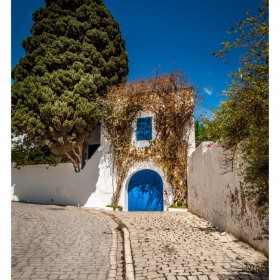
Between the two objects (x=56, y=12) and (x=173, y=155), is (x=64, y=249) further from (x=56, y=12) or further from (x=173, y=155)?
(x=56, y=12)

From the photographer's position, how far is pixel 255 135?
3.07 metres

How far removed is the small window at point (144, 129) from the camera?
13438 mm

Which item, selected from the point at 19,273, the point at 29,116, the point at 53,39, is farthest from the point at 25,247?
the point at 53,39

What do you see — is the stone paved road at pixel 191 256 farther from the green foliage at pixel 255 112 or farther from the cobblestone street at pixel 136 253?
A: the green foliage at pixel 255 112

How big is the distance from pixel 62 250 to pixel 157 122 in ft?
29.5

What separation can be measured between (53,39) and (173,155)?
9.07 metres

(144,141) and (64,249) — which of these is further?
(144,141)

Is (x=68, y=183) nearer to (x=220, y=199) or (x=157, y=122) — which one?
(x=157, y=122)

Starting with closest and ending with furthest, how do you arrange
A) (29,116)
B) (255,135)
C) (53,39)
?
(255,135) < (29,116) < (53,39)

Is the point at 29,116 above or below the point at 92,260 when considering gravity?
above

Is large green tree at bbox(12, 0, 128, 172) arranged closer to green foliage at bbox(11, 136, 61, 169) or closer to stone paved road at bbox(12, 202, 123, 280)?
green foliage at bbox(11, 136, 61, 169)

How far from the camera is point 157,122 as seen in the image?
13258mm

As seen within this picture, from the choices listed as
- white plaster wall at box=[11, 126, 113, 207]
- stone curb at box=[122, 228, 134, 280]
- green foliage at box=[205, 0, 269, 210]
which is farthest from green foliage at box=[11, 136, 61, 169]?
green foliage at box=[205, 0, 269, 210]

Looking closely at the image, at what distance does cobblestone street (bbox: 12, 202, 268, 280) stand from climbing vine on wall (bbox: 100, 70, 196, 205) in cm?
507
